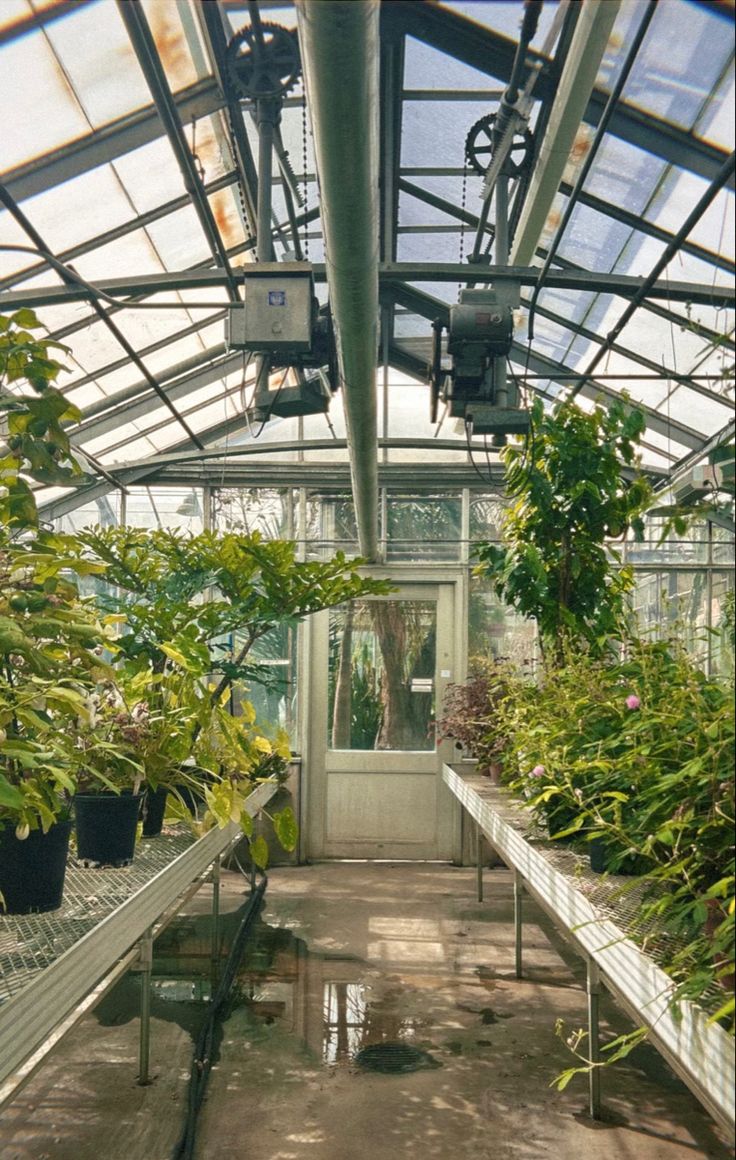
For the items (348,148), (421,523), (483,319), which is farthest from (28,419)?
(421,523)

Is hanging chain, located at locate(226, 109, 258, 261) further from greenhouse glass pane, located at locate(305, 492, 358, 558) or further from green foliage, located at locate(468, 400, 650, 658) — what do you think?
greenhouse glass pane, located at locate(305, 492, 358, 558)

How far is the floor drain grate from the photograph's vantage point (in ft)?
12.6

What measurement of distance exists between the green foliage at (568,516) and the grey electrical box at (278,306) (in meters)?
1.29

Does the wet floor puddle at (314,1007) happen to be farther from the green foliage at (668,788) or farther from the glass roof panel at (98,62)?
the glass roof panel at (98,62)

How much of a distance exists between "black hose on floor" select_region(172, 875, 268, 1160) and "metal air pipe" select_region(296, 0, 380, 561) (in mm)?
2454

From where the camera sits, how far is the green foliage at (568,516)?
4.64 m

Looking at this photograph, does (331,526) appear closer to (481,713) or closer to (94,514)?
(94,514)

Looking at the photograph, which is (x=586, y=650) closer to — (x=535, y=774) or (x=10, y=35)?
(x=535, y=774)

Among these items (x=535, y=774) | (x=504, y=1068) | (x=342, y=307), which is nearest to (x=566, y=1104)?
(x=504, y=1068)

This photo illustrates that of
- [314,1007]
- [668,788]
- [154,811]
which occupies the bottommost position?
[314,1007]

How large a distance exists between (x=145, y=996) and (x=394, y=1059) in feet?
3.54

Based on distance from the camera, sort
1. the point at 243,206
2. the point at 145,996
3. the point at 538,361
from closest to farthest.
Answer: the point at 145,996, the point at 243,206, the point at 538,361

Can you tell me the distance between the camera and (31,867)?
2170mm

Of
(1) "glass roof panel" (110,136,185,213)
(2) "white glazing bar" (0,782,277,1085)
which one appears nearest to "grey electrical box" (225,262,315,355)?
(1) "glass roof panel" (110,136,185,213)
